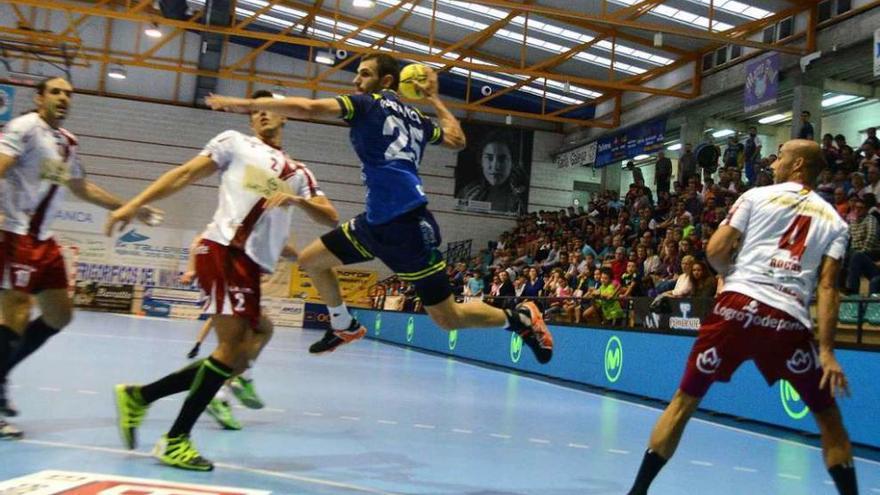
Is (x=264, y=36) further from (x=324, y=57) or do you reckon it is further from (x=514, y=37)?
(x=514, y=37)

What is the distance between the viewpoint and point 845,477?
11.7 feet

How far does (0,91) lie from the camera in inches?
1066

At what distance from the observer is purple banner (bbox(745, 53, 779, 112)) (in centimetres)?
1888

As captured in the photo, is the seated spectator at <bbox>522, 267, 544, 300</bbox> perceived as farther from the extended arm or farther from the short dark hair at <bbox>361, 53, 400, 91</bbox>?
the extended arm

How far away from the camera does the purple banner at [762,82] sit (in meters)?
18.9

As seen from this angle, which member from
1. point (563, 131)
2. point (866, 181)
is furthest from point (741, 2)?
point (563, 131)

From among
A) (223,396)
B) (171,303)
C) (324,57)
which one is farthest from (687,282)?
(171,303)

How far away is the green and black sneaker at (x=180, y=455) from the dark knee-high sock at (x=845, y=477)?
286 centimetres

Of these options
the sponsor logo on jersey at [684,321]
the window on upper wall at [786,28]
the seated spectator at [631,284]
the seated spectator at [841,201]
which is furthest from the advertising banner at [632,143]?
the sponsor logo on jersey at [684,321]

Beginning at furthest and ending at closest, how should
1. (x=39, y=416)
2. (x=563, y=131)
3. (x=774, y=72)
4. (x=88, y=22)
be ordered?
1. (x=563, y=131)
2. (x=88, y=22)
3. (x=774, y=72)
4. (x=39, y=416)

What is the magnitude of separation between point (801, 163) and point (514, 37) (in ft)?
72.0

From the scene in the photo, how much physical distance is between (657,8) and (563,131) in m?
11.8

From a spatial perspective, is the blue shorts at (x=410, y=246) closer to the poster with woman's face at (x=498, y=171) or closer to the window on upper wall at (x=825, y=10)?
the window on upper wall at (x=825, y=10)

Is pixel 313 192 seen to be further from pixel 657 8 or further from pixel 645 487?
pixel 657 8
